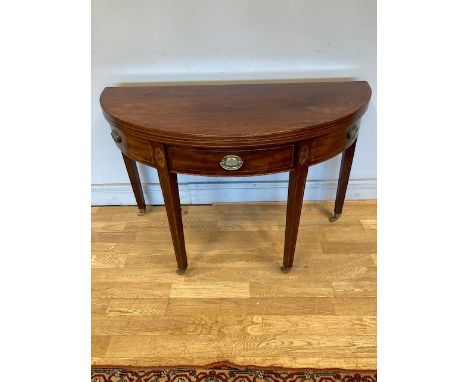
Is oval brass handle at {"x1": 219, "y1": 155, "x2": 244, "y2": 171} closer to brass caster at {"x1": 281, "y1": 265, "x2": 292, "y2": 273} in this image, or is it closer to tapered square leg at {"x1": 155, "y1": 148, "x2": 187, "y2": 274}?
tapered square leg at {"x1": 155, "y1": 148, "x2": 187, "y2": 274}

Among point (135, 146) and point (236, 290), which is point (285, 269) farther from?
point (135, 146)

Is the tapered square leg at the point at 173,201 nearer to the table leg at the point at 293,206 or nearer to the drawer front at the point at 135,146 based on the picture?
the drawer front at the point at 135,146

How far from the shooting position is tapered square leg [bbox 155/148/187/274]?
1109 mm

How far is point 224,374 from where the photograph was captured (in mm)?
1090

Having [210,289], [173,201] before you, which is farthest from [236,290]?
[173,201]

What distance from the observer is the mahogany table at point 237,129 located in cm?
102

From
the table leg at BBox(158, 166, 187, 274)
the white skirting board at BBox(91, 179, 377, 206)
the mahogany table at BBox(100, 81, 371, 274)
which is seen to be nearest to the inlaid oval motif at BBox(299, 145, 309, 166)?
the mahogany table at BBox(100, 81, 371, 274)

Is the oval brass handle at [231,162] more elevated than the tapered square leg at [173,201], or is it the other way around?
the oval brass handle at [231,162]

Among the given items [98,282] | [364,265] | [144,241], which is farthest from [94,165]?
[364,265]

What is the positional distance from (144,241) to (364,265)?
36.9 inches

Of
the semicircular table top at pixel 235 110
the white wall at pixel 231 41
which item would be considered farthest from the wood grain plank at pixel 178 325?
the white wall at pixel 231 41

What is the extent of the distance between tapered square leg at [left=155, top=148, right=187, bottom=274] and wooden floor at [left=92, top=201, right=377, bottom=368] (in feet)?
0.44

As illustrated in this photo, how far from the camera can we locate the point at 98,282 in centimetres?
141

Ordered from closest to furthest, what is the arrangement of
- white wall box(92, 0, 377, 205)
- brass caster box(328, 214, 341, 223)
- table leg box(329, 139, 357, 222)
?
white wall box(92, 0, 377, 205), table leg box(329, 139, 357, 222), brass caster box(328, 214, 341, 223)
